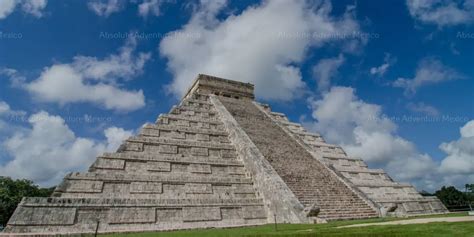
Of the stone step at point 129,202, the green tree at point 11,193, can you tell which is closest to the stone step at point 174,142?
the stone step at point 129,202

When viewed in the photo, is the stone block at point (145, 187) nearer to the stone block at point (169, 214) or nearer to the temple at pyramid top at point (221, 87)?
the stone block at point (169, 214)

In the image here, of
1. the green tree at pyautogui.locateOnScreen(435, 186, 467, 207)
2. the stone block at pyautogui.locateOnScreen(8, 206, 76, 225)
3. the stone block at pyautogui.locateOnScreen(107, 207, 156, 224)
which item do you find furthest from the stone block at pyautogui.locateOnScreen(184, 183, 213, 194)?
the green tree at pyautogui.locateOnScreen(435, 186, 467, 207)

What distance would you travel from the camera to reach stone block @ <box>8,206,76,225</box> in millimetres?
11070

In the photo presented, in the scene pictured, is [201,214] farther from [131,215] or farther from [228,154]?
[228,154]

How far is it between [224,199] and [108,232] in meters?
4.91

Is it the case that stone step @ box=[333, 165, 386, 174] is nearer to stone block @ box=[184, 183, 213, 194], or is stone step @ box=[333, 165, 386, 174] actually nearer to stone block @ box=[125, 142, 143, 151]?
stone block @ box=[184, 183, 213, 194]

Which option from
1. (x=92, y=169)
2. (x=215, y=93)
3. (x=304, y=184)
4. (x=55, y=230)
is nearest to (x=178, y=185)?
(x=92, y=169)

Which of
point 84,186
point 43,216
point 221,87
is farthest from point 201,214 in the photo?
point 221,87

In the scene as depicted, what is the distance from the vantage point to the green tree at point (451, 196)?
46362 mm

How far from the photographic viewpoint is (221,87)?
31.2 metres

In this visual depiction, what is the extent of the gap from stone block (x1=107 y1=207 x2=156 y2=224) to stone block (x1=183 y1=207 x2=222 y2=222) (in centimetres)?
133

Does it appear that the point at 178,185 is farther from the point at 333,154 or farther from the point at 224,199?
the point at 333,154

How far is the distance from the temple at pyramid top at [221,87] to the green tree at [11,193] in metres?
20.2

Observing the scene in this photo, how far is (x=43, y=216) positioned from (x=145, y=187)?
3.91 meters
